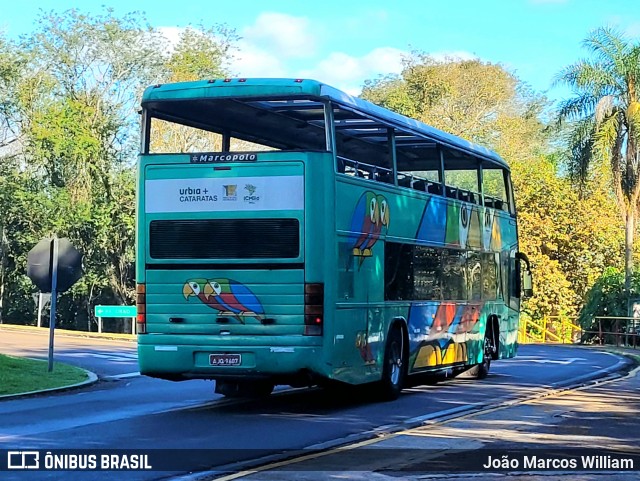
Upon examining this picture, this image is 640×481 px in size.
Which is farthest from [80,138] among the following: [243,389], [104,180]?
[243,389]

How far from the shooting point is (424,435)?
12.6 metres

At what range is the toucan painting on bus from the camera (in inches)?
623

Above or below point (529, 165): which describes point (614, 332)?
below

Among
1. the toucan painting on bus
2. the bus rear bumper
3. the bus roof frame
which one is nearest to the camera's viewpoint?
the bus rear bumper

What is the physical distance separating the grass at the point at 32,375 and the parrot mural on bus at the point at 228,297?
456 cm

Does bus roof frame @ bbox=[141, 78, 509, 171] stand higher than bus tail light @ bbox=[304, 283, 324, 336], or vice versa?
bus roof frame @ bbox=[141, 78, 509, 171]

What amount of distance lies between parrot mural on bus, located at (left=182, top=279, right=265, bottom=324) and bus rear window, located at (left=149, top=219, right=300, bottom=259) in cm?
36

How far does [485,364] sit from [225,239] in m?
9.25

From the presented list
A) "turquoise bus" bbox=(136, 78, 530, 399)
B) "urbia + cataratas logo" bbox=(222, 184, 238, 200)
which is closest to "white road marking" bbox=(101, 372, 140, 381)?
"turquoise bus" bbox=(136, 78, 530, 399)

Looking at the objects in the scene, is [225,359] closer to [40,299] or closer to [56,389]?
[56,389]

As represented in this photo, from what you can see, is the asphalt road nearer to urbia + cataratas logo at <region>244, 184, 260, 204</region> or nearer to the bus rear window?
the bus rear window

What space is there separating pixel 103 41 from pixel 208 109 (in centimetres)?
4057

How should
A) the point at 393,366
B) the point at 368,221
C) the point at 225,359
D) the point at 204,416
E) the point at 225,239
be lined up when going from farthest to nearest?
the point at 393,366 → the point at 368,221 → the point at 225,239 → the point at 225,359 → the point at 204,416

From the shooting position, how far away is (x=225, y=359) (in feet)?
48.6
